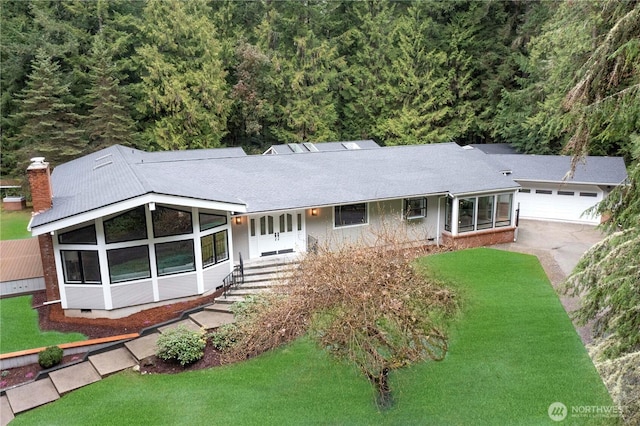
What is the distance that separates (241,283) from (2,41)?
95.2ft

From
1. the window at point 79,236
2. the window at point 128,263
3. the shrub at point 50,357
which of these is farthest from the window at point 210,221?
the shrub at point 50,357

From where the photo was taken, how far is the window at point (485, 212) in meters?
19.1

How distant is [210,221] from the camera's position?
1456cm

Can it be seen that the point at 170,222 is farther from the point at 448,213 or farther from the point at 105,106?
the point at 105,106

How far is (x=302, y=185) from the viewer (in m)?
17.8

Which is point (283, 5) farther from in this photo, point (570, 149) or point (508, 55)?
point (570, 149)

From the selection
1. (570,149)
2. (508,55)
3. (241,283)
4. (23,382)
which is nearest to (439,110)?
(508,55)

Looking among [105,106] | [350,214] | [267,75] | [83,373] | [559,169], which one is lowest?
[83,373]

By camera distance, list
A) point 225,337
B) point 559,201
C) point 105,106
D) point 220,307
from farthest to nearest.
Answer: point 105,106, point 559,201, point 220,307, point 225,337

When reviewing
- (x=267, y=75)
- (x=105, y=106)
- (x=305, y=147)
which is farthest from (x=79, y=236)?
(x=267, y=75)

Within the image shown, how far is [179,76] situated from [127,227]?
19.8 meters

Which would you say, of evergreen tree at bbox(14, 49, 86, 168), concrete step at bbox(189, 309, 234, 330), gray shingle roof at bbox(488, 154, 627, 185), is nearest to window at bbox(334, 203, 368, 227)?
concrete step at bbox(189, 309, 234, 330)

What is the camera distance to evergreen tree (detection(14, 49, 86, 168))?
28188 mm

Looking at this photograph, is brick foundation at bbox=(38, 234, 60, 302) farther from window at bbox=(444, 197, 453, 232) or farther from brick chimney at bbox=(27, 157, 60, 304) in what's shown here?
window at bbox=(444, 197, 453, 232)
